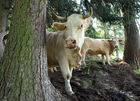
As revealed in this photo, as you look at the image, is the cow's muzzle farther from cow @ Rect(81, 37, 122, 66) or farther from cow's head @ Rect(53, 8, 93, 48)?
cow @ Rect(81, 37, 122, 66)

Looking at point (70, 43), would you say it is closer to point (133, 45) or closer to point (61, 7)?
point (61, 7)

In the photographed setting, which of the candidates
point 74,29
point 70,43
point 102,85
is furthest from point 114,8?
point 70,43

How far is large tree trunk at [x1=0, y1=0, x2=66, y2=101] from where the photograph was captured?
2656 mm

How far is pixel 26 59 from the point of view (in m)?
2.79

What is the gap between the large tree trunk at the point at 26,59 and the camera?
2.66m

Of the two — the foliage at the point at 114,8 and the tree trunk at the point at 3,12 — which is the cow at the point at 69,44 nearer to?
the tree trunk at the point at 3,12

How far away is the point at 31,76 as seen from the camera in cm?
276

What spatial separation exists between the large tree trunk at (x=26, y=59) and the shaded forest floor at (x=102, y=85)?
3.83ft

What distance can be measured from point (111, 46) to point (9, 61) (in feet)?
25.5

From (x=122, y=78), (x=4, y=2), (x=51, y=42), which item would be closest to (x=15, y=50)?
(x=51, y=42)

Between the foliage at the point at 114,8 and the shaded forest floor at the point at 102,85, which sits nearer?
the shaded forest floor at the point at 102,85

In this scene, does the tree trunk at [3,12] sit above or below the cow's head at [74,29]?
above

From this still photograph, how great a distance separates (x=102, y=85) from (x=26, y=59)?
127 inches

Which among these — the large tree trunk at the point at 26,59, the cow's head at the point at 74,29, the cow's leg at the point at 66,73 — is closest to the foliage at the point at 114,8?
the cow's head at the point at 74,29
